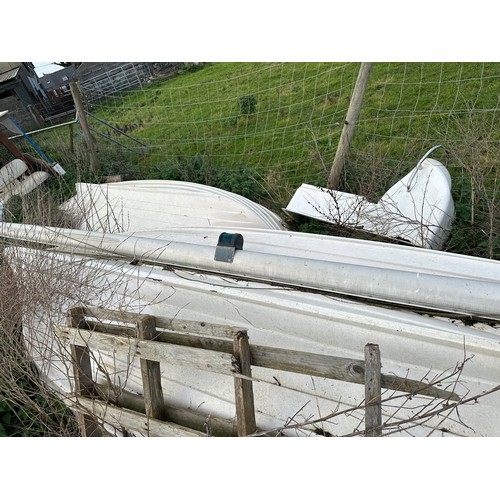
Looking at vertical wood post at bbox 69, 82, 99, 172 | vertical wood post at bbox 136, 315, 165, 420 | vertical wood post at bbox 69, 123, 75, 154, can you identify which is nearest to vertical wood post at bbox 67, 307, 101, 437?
vertical wood post at bbox 136, 315, 165, 420

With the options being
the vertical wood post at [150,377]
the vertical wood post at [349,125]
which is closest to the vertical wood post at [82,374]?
the vertical wood post at [150,377]

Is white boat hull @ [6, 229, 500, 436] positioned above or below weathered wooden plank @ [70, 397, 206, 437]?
above

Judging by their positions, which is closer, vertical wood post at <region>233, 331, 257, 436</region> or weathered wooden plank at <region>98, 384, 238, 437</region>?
vertical wood post at <region>233, 331, 257, 436</region>

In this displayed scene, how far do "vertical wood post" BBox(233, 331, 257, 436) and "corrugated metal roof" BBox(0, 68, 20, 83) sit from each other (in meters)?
5.27

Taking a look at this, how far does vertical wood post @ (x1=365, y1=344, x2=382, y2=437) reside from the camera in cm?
144

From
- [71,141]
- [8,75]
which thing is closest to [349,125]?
[71,141]

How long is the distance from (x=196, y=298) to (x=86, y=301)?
1.89ft

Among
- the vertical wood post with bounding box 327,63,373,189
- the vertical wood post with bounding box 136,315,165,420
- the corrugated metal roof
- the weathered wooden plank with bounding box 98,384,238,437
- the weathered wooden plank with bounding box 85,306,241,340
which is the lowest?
the weathered wooden plank with bounding box 98,384,238,437

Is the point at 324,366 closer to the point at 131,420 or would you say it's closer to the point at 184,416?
the point at 184,416

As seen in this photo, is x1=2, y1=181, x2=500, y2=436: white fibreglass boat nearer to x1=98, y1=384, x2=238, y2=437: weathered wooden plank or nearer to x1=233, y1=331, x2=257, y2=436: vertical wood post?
x1=98, y1=384, x2=238, y2=437: weathered wooden plank

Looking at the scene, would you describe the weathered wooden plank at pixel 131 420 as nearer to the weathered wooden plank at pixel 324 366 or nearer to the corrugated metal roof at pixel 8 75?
the weathered wooden plank at pixel 324 366

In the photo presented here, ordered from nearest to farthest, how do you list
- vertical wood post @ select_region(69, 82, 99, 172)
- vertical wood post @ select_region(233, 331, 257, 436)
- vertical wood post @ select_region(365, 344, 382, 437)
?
vertical wood post @ select_region(365, 344, 382, 437)
vertical wood post @ select_region(233, 331, 257, 436)
vertical wood post @ select_region(69, 82, 99, 172)

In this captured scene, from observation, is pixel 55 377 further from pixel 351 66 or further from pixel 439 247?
pixel 351 66

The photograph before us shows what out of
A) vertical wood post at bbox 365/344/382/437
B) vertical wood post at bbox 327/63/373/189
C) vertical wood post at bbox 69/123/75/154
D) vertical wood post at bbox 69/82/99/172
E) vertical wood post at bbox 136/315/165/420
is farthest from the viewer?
vertical wood post at bbox 69/123/75/154
